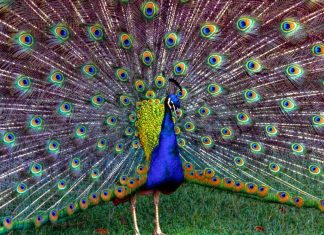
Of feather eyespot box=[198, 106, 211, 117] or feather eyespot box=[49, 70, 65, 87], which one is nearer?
feather eyespot box=[49, 70, 65, 87]

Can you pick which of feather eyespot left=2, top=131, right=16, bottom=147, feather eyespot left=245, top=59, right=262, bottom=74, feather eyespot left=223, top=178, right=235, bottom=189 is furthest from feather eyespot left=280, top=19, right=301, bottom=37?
feather eyespot left=2, top=131, right=16, bottom=147

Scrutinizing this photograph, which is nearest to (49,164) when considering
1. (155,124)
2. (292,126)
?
(155,124)

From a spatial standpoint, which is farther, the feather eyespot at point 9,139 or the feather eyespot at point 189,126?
the feather eyespot at point 189,126

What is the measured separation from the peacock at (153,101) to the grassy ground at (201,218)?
1.36 feet

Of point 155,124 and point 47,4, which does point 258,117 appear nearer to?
point 155,124

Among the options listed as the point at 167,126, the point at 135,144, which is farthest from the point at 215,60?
the point at 135,144

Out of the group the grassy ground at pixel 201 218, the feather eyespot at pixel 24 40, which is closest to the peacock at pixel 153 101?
the feather eyespot at pixel 24 40

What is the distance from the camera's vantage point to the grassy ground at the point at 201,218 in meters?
5.08

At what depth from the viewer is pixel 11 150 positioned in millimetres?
4473

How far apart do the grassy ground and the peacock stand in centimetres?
41

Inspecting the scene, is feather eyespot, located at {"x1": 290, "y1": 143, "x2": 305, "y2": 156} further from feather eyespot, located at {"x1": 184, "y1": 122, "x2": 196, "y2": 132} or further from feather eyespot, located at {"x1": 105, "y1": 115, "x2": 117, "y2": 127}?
feather eyespot, located at {"x1": 105, "y1": 115, "x2": 117, "y2": 127}

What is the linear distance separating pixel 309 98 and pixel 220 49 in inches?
29.0

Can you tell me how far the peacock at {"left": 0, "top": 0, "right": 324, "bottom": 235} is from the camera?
440 cm

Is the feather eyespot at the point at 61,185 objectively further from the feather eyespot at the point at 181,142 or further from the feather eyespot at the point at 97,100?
the feather eyespot at the point at 181,142
